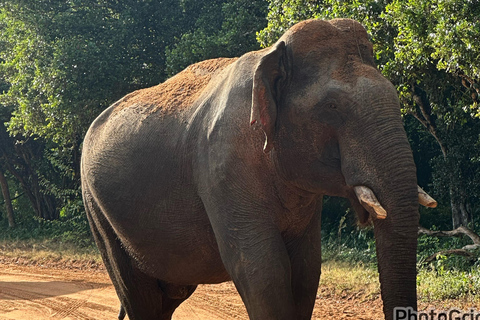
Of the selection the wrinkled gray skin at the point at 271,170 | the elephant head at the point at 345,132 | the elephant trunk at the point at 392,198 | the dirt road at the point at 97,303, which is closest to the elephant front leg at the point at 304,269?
the wrinkled gray skin at the point at 271,170

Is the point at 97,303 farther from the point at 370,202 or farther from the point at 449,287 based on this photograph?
the point at 370,202

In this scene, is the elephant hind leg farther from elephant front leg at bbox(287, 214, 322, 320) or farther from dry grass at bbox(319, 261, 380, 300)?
dry grass at bbox(319, 261, 380, 300)

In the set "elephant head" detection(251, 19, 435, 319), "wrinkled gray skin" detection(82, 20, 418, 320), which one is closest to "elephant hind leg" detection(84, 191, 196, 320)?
"wrinkled gray skin" detection(82, 20, 418, 320)

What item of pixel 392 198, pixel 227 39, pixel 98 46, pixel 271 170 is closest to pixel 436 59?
pixel 227 39

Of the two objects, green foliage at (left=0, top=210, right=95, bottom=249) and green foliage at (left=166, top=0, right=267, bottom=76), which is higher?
green foliage at (left=166, top=0, right=267, bottom=76)

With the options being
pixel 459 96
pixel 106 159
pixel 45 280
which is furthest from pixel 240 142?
pixel 45 280

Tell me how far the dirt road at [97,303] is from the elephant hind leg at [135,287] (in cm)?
290

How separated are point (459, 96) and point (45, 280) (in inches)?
319

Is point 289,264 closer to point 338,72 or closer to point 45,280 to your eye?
point 338,72

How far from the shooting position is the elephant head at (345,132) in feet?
Result: 12.9

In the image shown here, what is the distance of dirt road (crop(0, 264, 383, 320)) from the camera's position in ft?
31.1

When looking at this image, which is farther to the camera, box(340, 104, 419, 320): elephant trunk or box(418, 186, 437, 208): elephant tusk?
box(418, 186, 437, 208): elephant tusk

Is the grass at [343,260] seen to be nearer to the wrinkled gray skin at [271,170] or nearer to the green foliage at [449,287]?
the green foliage at [449,287]

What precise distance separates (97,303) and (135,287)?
179 inches
